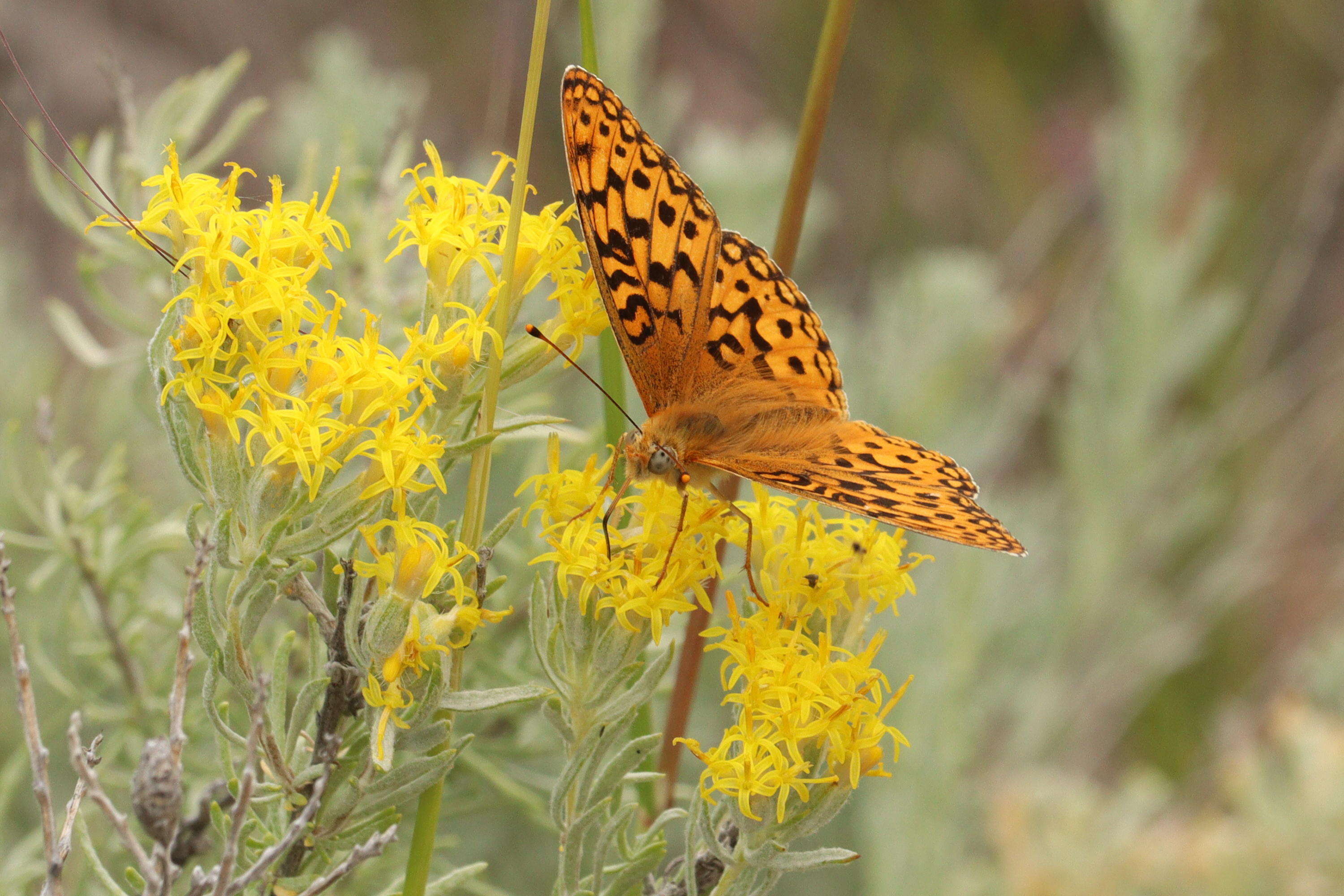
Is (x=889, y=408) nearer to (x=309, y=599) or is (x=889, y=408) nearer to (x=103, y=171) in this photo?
(x=103, y=171)

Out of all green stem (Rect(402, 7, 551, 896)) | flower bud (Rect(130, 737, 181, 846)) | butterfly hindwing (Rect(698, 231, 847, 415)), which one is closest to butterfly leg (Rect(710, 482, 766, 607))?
green stem (Rect(402, 7, 551, 896))

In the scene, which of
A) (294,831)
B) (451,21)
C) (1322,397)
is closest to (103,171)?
(294,831)

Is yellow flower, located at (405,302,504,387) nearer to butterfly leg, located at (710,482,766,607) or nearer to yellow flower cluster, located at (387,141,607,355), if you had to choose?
yellow flower cluster, located at (387,141,607,355)

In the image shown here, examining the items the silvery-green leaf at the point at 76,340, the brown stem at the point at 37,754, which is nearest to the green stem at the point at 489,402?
the brown stem at the point at 37,754

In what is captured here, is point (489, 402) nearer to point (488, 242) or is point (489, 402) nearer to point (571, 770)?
point (488, 242)

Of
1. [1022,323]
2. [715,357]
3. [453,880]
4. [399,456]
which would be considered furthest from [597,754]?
[1022,323]

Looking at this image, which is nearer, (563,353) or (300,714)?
(300,714)
